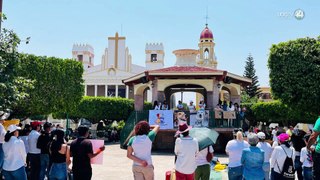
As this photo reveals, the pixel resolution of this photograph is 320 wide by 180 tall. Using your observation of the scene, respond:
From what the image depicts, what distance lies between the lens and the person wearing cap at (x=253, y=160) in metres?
6.29

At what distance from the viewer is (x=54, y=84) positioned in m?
25.3

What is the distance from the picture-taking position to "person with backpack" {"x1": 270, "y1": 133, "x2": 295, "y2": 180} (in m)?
6.77

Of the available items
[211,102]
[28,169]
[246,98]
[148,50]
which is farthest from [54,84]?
[148,50]

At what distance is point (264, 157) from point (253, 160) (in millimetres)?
905

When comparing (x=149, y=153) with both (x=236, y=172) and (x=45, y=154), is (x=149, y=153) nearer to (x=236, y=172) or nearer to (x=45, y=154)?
(x=236, y=172)

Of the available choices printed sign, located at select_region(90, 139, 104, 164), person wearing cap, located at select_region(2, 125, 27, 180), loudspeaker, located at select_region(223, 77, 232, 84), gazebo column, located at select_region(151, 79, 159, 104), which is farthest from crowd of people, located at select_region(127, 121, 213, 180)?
loudspeaker, located at select_region(223, 77, 232, 84)

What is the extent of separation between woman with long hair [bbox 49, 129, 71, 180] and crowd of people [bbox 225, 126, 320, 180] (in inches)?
126

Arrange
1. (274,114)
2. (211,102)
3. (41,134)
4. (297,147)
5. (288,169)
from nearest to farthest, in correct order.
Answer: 1. (288,169)
2. (297,147)
3. (41,134)
4. (211,102)
5. (274,114)

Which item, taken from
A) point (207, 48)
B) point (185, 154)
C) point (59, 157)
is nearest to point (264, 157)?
point (185, 154)

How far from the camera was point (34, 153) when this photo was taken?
346 inches

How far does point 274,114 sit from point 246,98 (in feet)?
79.0

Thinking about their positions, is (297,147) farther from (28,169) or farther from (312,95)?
(312,95)

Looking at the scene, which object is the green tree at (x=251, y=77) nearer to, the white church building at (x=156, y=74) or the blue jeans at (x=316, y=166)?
the white church building at (x=156, y=74)

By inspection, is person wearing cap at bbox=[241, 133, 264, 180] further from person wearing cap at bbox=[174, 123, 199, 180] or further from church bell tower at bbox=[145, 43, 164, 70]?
church bell tower at bbox=[145, 43, 164, 70]
